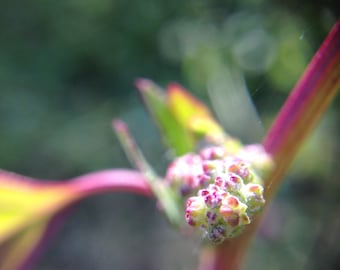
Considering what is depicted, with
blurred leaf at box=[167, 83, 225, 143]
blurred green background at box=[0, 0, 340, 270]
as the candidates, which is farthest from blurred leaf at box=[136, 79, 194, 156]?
blurred green background at box=[0, 0, 340, 270]

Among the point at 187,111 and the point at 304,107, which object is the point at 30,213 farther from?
the point at 304,107

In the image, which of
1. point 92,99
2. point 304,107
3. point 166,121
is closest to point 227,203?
point 304,107

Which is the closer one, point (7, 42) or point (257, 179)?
point (257, 179)

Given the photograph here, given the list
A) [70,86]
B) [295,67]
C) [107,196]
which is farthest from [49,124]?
[295,67]

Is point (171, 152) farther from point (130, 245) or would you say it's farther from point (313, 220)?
point (130, 245)

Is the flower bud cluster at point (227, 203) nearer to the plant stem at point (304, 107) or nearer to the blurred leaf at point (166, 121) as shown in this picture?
the plant stem at point (304, 107)
